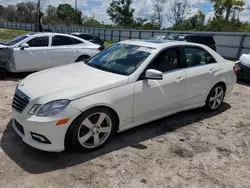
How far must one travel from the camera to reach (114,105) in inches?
124

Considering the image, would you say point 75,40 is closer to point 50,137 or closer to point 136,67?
point 136,67

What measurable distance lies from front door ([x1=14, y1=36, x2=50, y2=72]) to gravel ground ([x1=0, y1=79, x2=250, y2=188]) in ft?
10.0

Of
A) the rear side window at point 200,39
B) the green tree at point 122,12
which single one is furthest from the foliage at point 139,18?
the rear side window at point 200,39

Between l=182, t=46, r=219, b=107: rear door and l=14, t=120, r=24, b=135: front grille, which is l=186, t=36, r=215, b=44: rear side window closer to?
l=182, t=46, r=219, b=107: rear door

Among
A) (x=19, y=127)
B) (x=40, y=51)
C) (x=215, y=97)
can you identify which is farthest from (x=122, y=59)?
(x=40, y=51)

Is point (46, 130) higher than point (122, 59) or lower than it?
lower

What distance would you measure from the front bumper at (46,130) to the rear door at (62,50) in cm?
486

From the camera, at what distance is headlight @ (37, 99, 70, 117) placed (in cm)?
277

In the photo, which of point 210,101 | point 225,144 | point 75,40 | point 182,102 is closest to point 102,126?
point 182,102

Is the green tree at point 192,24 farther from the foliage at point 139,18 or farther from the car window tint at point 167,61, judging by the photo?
the car window tint at point 167,61

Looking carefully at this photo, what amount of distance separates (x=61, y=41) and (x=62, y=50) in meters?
0.34

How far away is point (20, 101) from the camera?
120 inches

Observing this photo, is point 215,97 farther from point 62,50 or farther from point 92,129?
point 62,50

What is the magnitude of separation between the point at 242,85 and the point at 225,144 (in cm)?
483
